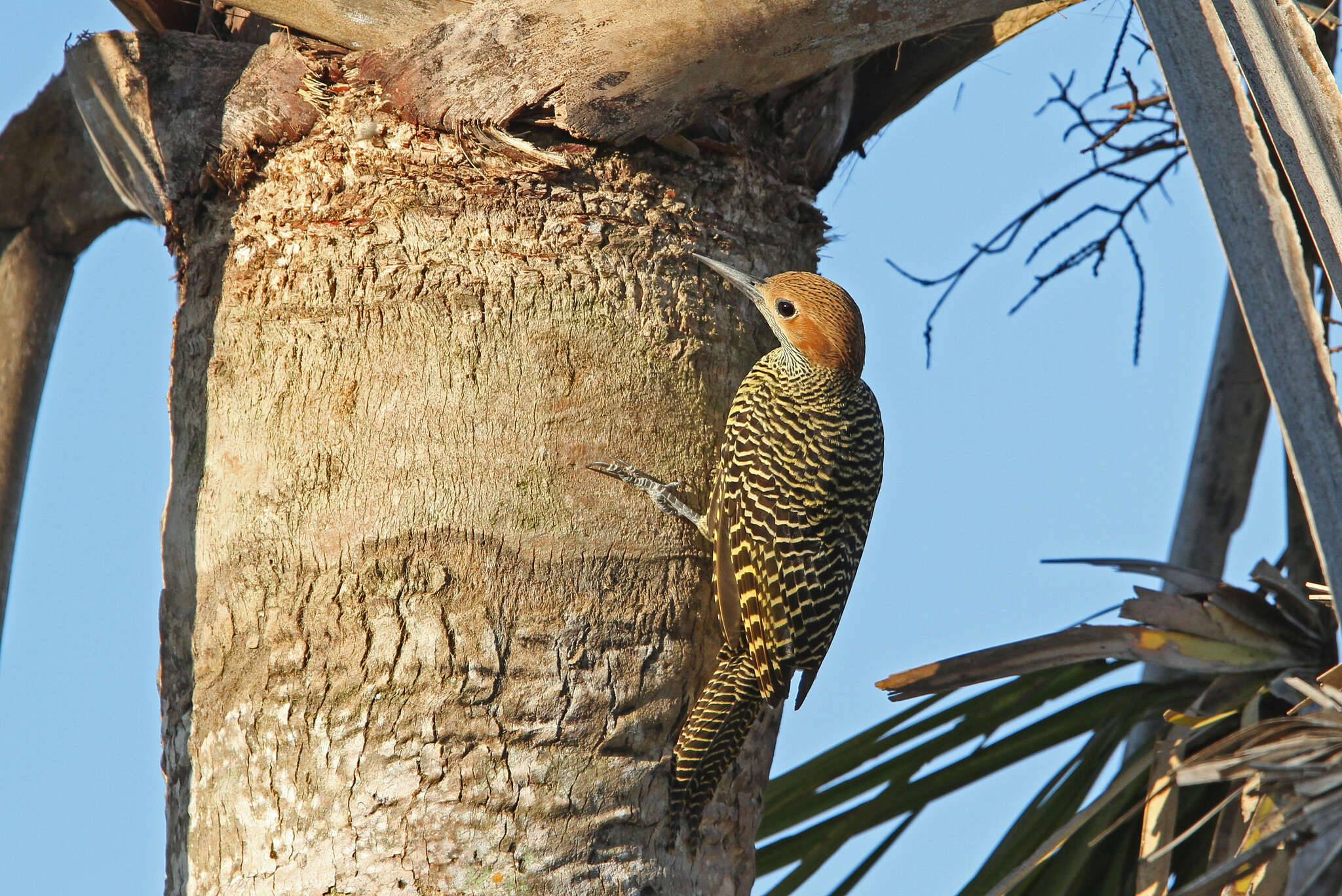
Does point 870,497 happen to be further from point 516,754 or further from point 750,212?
point 516,754

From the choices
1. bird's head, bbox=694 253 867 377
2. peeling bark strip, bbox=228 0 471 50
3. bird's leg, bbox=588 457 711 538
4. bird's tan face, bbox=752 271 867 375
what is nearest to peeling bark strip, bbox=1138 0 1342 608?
bird's leg, bbox=588 457 711 538

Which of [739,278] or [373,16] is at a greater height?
[373,16]

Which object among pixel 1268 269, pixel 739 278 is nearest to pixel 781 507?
pixel 739 278

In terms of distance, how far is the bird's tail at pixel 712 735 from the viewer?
105 inches

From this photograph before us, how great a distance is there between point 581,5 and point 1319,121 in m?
1.62

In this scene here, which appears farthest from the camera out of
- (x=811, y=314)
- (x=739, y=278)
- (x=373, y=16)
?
(x=811, y=314)

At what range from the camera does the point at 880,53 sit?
360 cm

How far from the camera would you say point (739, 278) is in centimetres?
314

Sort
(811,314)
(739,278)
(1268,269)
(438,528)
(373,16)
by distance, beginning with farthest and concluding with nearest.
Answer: (811,314), (739,278), (373,16), (438,528), (1268,269)

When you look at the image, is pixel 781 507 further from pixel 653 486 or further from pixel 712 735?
pixel 712 735

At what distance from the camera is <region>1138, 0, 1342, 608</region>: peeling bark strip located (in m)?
1.44

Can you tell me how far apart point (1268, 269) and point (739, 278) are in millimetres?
→ 1704

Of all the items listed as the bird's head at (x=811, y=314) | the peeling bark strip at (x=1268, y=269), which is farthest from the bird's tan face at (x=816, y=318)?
the peeling bark strip at (x=1268, y=269)

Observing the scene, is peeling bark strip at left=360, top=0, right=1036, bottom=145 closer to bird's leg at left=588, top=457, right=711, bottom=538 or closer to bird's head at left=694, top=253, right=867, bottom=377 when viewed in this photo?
bird's head at left=694, top=253, right=867, bottom=377
